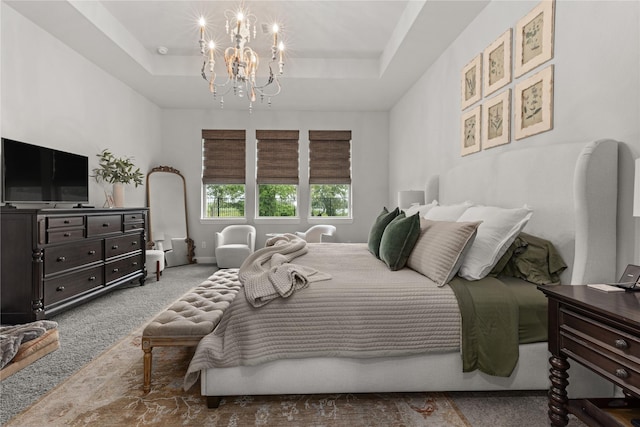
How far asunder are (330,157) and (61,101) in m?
3.97

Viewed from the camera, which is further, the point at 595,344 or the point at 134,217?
the point at 134,217

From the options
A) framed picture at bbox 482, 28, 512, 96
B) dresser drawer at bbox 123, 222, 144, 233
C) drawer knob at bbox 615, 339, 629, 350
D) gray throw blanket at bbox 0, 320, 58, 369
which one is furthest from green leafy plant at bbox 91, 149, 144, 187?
drawer knob at bbox 615, 339, 629, 350

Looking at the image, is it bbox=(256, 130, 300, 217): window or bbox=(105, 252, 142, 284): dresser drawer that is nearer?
bbox=(105, 252, 142, 284): dresser drawer

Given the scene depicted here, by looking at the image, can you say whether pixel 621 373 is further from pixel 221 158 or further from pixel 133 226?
pixel 221 158

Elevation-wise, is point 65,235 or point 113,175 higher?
point 113,175

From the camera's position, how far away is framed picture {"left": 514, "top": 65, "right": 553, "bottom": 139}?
7.45ft

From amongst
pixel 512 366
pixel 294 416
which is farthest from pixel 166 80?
pixel 512 366

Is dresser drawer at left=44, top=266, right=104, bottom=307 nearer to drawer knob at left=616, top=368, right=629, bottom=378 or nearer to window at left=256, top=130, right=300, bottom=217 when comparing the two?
window at left=256, top=130, right=300, bottom=217

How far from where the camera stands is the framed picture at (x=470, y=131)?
10.4 ft

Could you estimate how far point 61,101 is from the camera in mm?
3785

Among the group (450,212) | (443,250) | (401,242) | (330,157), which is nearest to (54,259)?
(401,242)

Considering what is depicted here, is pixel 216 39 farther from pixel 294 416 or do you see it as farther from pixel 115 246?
pixel 294 416

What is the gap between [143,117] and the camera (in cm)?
561

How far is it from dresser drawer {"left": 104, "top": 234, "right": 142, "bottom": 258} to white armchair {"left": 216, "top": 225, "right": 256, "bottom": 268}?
121cm
